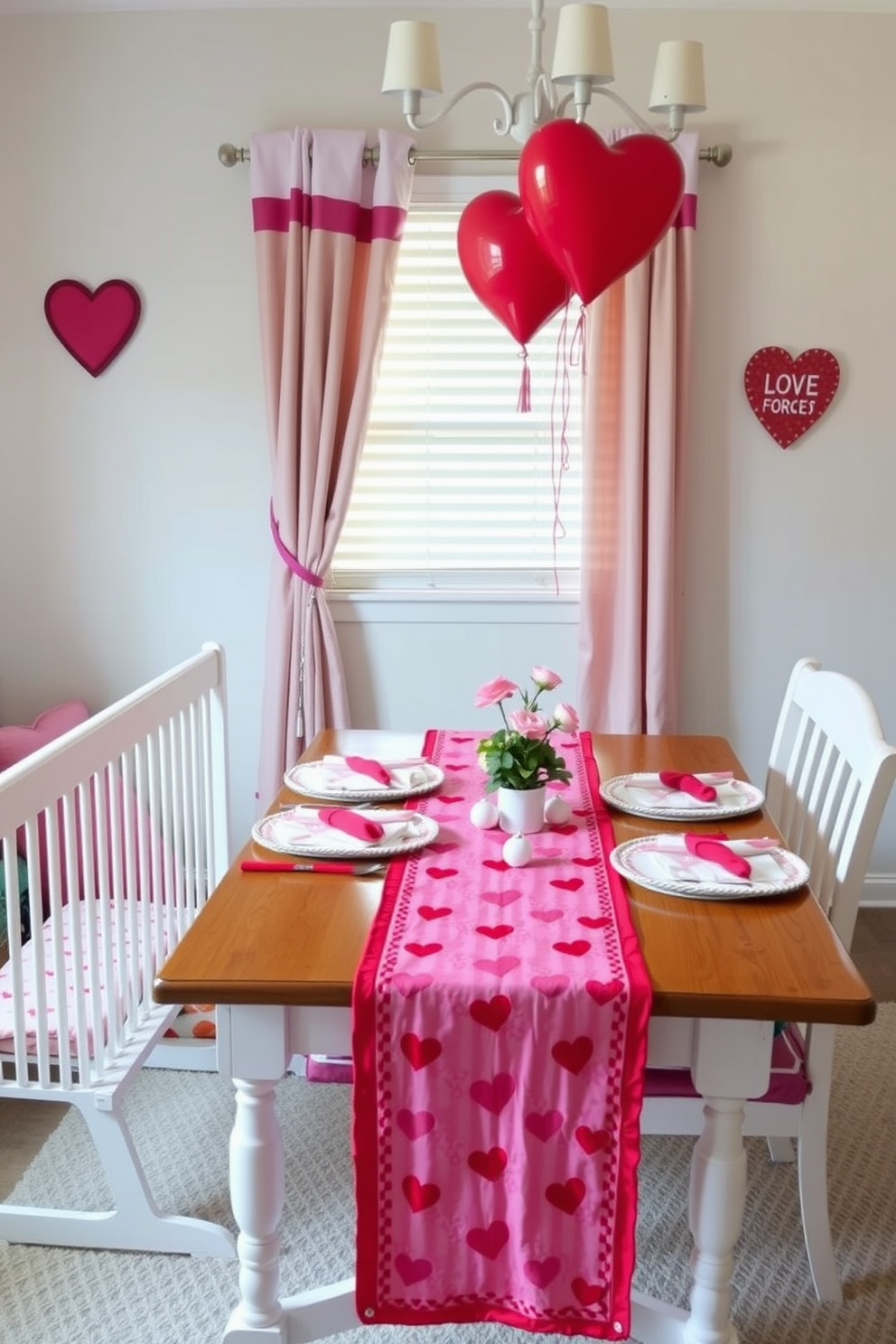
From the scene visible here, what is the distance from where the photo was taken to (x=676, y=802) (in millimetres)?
1940

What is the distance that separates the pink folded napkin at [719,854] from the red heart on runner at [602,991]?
34 centimetres

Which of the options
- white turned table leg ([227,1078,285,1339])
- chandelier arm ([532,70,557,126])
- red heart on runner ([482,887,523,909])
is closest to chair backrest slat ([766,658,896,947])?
red heart on runner ([482,887,523,909])

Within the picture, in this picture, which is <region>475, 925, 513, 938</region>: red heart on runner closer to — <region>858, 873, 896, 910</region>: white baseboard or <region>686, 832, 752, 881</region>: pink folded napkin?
<region>686, 832, 752, 881</region>: pink folded napkin

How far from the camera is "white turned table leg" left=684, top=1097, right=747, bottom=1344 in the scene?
149cm

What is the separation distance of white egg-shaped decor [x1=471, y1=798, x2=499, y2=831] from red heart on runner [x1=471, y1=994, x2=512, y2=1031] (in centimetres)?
48

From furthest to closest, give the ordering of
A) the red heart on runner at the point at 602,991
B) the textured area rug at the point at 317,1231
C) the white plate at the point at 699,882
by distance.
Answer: the textured area rug at the point at 317,1231 < the white plate at the point at 699,882 < the red heart on runner at the point at 602,991

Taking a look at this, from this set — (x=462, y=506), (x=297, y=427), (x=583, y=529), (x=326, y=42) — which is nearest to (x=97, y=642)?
(x=297, y=427)

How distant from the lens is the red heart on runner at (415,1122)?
1.43 m

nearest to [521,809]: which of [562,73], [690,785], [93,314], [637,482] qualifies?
[690,785]

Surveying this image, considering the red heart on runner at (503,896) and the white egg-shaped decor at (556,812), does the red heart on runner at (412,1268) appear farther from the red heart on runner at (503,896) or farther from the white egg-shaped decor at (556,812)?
the white egg-shaped decor at (556,812)

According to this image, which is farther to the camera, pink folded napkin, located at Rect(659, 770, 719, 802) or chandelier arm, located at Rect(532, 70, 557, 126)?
pink folded napkin, located at Rect(659, 770, 719, 802)

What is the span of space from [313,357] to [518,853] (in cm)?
171

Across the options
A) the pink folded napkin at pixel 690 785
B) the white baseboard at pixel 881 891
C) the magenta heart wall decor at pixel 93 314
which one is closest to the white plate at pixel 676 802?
the pink folded napkin at pixel 690 785

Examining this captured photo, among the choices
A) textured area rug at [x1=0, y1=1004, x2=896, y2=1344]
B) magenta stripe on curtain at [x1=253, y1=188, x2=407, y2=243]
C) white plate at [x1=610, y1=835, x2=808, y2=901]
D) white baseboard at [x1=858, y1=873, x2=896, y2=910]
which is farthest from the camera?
white baseboard at [x1=858, y1=873, x2=896, y2=910]
